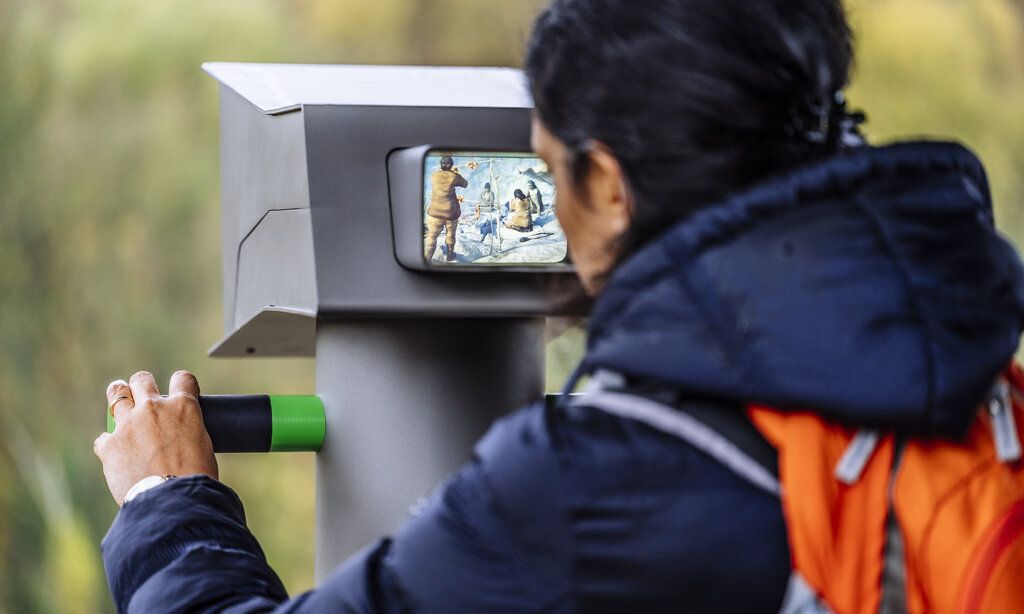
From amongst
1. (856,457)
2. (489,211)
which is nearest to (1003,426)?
(856,457)

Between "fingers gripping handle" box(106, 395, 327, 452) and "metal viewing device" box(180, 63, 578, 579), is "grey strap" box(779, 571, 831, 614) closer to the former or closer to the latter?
"metal viewing device" box(180, 63, 578, 579)

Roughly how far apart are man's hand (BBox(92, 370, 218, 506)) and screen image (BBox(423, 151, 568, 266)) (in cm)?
17

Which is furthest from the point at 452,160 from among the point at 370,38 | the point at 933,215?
the point at 370,38

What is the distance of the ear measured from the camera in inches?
20.6

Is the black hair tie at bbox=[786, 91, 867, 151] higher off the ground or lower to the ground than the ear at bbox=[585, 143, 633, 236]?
higher

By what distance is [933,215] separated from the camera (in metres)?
0.50

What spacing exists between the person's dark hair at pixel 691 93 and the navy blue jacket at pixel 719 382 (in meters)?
0.03

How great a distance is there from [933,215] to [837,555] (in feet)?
0.49

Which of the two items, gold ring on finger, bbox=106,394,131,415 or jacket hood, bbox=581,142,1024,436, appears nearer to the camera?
jacket hood, bbox=581,142,1024,436

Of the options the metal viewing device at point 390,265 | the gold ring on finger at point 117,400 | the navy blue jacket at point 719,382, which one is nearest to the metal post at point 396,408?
the metal viewing device at point 390,265

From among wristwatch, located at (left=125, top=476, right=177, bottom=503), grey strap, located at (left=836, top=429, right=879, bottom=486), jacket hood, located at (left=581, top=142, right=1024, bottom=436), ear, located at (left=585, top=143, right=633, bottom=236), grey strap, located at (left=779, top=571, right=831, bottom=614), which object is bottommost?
grey strap, located at (left=779, top=571, right=831, bottom=614)

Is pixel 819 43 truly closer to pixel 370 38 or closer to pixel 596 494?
pixel 596 494

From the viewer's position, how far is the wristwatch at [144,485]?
2.04ft

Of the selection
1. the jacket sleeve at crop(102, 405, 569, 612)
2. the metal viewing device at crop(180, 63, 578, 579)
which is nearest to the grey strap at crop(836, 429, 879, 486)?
the jacket sleeve at crop(102, 405, 569, 612)
